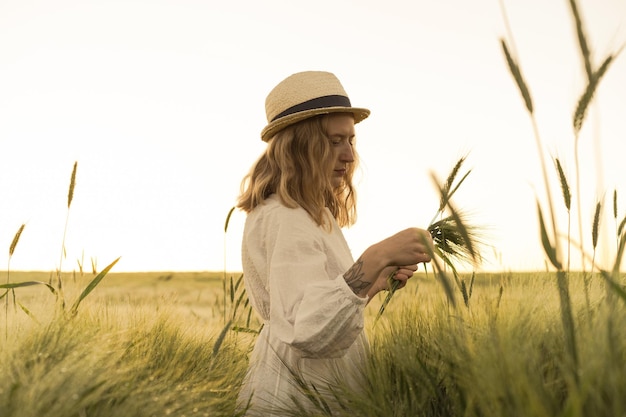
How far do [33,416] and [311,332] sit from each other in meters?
0.65

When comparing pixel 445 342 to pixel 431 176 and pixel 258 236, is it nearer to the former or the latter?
pixel 431 176

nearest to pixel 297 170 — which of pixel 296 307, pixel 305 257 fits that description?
pixel 305 257

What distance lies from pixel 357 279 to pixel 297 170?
56 cm

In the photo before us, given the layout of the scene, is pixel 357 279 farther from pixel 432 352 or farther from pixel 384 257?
pixel 432 352

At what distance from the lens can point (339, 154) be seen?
6.68 feet

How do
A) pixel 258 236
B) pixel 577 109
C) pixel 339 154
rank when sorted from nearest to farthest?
1. pixel 577 109
2. pixel 258 236
3. pixel 339 154

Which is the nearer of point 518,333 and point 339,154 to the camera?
point 518,333

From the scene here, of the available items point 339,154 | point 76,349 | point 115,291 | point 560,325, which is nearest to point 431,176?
point 560,325

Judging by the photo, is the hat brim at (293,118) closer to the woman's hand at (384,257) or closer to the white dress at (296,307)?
the white dress at (296,307)

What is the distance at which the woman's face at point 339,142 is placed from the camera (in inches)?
80.5

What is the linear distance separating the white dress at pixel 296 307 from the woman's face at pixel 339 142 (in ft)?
0.78

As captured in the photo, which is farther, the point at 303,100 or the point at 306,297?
the point at 303,100

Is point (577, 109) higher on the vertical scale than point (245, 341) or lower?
higher

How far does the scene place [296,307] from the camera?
62.6 inches
